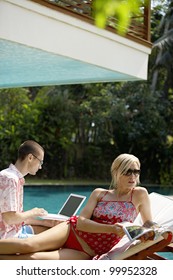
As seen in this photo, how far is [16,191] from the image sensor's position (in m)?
3.62

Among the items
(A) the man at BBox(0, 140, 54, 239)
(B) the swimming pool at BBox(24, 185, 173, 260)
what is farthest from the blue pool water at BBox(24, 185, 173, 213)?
(A) the man at BBox(0, 140, 54, 239)

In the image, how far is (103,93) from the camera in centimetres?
1909

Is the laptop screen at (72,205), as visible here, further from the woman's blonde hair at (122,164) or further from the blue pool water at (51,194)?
the blue pool water at (51,194)

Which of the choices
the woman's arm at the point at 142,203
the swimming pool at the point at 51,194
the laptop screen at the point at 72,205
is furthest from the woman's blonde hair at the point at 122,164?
the swimming pool at the point at 51,194

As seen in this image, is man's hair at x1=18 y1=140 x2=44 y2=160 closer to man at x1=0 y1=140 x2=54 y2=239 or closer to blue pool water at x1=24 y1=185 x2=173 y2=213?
man at x1=0 y1=140 x2=54 y2=239

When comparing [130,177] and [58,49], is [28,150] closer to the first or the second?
[130,177]

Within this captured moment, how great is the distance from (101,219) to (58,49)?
13.2 feet

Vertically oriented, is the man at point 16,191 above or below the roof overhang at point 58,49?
below

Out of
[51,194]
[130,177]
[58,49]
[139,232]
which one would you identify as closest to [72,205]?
[130,177]

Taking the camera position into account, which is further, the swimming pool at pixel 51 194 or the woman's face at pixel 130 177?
the swimming pool at pixel 51 194

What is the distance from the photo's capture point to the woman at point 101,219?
3.61m

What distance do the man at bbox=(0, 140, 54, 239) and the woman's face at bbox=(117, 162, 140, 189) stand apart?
61cm

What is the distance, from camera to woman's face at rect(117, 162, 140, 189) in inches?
144

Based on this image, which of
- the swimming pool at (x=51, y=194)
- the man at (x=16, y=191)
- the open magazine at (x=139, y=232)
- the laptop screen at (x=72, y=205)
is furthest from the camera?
the swimming pool at (x=51, y=194)
